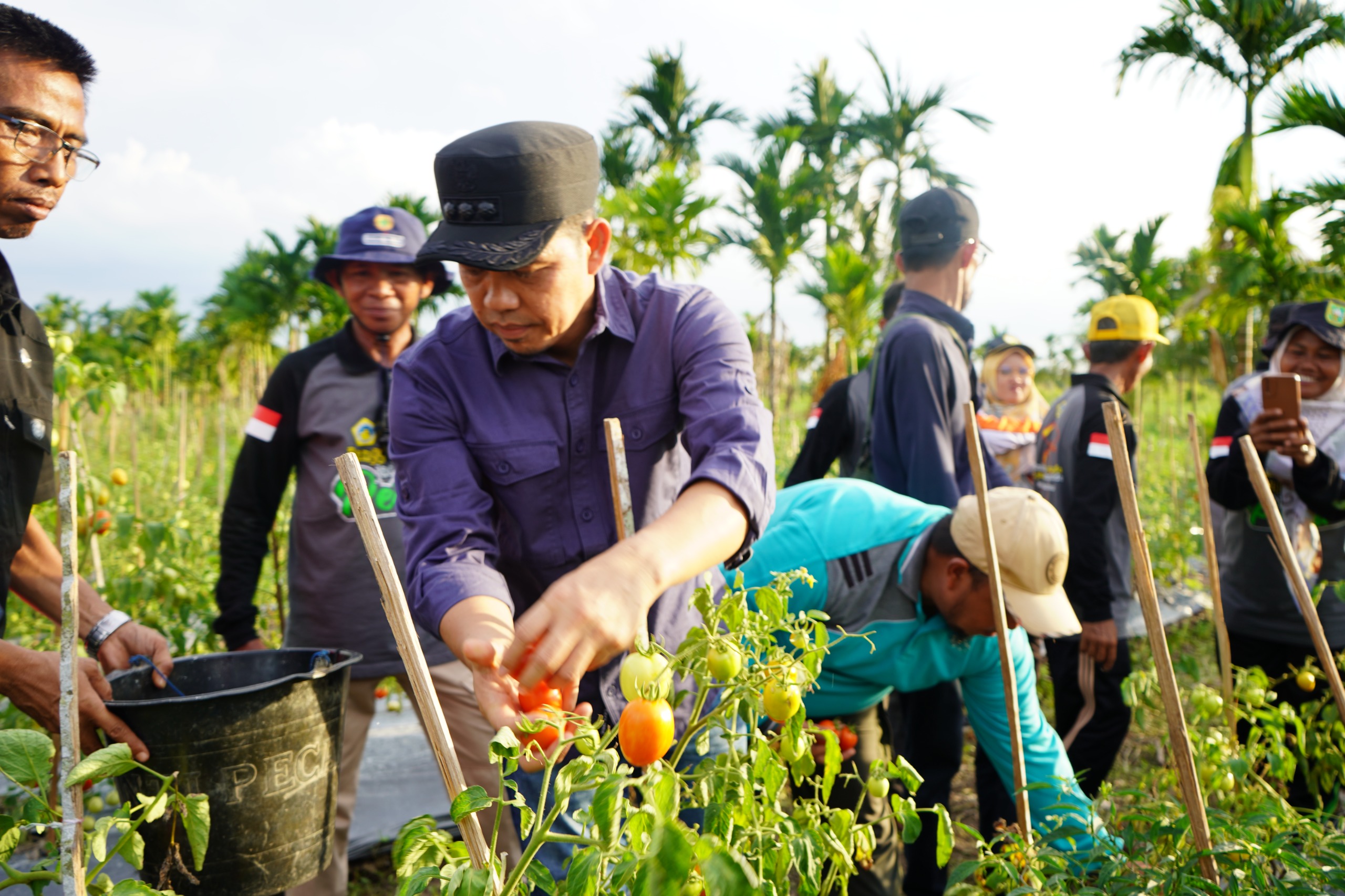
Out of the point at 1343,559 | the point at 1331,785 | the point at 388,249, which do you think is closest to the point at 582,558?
the point at 388,249

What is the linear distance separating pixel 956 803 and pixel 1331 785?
158cm

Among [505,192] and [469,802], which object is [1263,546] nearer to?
[505,192]

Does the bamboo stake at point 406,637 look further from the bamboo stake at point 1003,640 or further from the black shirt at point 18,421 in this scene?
the black shirt at point 18,421

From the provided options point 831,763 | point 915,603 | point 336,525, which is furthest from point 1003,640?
point 336,525

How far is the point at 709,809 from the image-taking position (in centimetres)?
81

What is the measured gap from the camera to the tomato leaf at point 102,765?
85 centimetres

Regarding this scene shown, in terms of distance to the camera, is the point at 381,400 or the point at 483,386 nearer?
the point at 483,386

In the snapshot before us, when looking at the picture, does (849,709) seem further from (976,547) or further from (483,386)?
(483,386)

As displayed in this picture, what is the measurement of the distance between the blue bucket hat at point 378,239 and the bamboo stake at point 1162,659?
70.5 inches

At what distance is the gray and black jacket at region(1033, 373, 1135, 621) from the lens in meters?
2.58

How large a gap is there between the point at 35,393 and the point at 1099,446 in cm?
270

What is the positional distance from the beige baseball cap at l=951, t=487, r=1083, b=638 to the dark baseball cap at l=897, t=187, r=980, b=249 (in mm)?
1113

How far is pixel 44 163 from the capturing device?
1.39m

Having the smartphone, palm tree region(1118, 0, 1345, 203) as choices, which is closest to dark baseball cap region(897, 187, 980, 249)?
the smartphone
